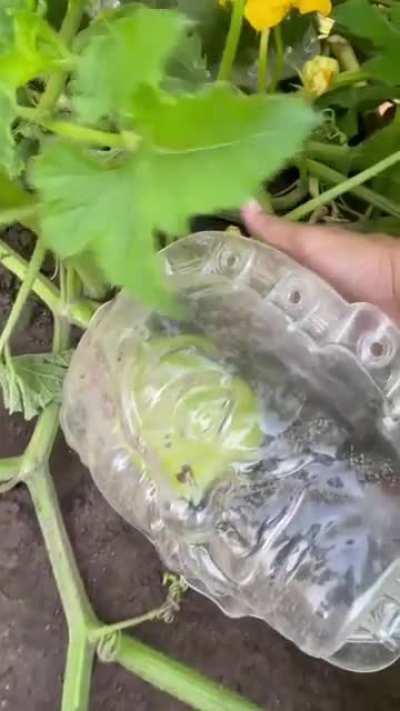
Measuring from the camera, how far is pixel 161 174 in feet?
1.78

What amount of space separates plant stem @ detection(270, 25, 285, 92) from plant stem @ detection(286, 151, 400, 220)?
0.08 m

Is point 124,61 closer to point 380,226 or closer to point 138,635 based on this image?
point 380,226

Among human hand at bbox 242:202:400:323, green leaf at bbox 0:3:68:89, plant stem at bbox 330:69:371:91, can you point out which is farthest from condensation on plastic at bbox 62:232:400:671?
green leaf at bbox 0:3:68:89

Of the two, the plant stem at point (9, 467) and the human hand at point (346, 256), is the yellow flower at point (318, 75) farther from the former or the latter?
the plant stem at point (9, 467)

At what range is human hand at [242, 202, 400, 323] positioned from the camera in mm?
875

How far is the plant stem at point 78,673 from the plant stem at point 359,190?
349mm

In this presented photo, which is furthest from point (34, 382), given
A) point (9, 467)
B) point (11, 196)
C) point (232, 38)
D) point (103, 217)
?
point (103, 217)

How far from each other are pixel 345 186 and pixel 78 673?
367 millimetres

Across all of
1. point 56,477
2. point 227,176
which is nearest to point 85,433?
point 56,477

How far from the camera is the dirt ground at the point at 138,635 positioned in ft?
3.25

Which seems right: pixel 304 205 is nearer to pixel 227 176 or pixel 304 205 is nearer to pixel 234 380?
pixel 234 380

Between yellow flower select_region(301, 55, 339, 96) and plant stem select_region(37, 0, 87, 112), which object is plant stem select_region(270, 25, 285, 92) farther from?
plant stem select_region(37, 0, 87, 112)

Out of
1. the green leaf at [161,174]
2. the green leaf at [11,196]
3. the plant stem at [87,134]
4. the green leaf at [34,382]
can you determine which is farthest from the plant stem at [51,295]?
the green leaf at [161,174]

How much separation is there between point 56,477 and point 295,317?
253 millimetres
